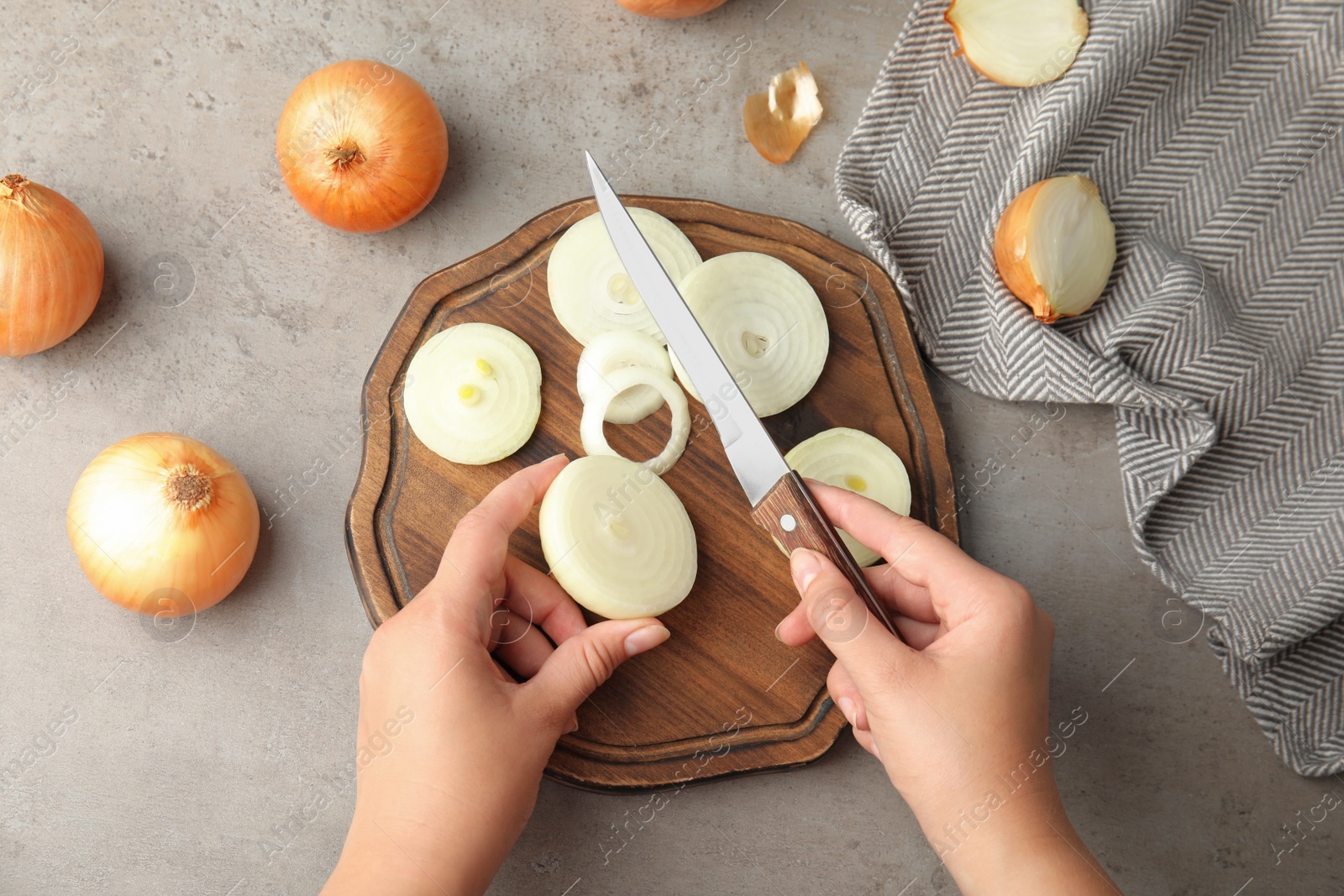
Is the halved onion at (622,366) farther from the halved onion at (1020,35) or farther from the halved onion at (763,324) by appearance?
the halved onion at (1020,35)

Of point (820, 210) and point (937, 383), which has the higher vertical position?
point (820, 210)

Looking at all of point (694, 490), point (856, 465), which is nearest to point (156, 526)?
point (694, 490)

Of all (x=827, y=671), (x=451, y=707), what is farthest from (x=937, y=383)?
(x=451, y=707)

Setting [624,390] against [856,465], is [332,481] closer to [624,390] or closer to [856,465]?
[624,390]

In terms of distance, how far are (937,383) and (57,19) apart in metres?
1.81

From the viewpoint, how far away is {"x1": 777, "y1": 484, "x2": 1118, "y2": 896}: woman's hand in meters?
1.10

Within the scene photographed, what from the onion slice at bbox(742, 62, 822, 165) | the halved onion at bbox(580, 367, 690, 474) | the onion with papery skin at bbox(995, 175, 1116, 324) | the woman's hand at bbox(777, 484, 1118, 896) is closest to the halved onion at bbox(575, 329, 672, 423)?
the halved onion at bbox(580, 367, 690, 474)

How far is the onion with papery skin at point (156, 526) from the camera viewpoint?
4.35 feet

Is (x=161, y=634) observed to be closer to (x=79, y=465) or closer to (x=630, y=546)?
(x=79, y=465)

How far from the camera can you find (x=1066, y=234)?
141 centimetres

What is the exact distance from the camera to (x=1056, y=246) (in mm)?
1399

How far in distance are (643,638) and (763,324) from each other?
0.57 metres

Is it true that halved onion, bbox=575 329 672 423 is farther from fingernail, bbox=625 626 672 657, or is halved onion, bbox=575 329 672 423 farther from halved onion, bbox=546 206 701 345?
fingernail, bbox=625 626 672 657

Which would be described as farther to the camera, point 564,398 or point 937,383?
point 937,383
